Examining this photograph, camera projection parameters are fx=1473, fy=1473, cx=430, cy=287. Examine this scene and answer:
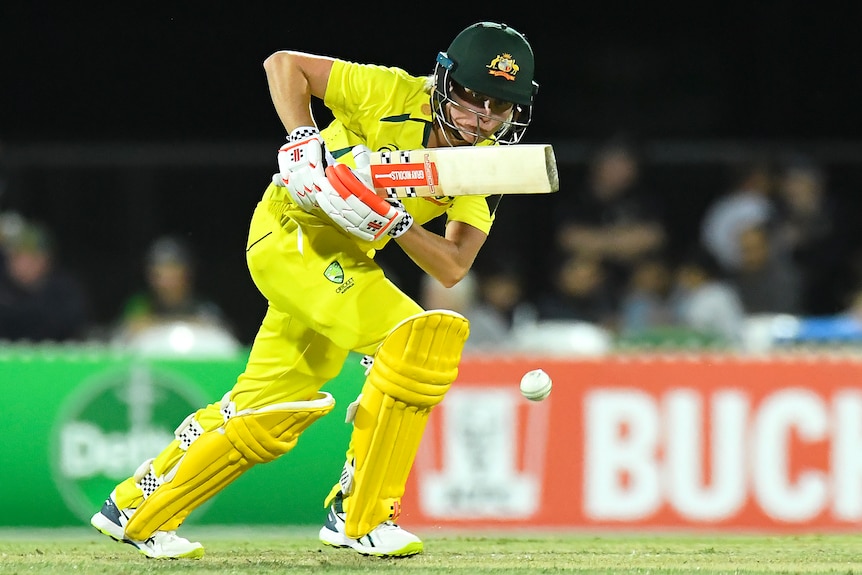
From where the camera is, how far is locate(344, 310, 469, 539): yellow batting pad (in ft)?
13.7

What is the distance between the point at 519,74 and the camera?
423cm

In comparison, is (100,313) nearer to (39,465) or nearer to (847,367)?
(39,465)

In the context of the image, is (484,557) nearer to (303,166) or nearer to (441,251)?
(441,251)

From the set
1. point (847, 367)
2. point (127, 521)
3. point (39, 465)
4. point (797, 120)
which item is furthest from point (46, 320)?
point (797, 120)

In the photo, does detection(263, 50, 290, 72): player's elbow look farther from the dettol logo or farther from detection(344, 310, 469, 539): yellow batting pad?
the dettol logo

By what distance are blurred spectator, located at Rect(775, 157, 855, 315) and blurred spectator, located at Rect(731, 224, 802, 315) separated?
0.63 feet

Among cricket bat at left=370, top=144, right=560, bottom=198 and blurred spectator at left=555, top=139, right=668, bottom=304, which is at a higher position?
blurred spectator at left=555, top=139, right=668, bottom=304

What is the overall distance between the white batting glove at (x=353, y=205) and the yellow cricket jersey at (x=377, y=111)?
0.75ft

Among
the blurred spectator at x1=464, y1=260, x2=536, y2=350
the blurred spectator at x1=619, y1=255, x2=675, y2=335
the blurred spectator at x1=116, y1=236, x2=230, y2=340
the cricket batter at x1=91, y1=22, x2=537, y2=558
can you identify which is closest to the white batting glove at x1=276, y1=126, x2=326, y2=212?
the cricket batter at x1=91, y1=22, x2=537, y2=558

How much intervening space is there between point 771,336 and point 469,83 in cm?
384

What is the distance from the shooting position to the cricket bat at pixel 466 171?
4.05 meters

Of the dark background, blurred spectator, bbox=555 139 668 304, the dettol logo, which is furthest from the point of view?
the dark background

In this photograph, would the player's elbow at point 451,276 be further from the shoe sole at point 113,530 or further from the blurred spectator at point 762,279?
the blurred spectator at point 762,279

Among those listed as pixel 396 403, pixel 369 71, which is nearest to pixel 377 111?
pixel 369 71
